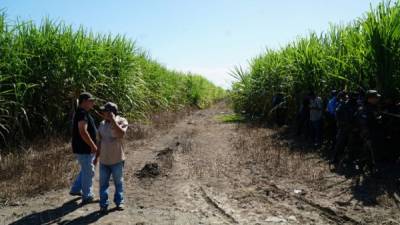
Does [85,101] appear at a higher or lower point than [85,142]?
higher

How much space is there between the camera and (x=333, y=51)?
11188 mm

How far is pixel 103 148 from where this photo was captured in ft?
18.5

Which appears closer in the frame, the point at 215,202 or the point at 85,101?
the point at 85,101

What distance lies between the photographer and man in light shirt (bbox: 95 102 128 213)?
18.1 feet

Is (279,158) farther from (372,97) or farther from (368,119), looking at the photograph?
(372,97)

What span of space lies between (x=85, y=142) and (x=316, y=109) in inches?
259

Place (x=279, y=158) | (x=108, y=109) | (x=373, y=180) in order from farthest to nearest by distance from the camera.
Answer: (x=279, y=158) < (x=373, y=180) < (x=108, y=109)

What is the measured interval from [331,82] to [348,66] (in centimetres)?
199

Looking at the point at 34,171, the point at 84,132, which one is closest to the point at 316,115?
the point at 34,171

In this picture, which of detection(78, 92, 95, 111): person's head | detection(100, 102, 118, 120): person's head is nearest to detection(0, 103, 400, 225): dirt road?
detection(100, 102, 118, 120): person's head

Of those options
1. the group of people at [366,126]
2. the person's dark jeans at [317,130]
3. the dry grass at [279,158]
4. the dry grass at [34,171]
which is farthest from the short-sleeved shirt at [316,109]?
the dry grass at [34,171]

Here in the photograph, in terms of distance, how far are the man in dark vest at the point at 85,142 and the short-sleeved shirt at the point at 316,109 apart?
6.30m

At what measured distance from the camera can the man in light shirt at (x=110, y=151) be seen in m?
5.50

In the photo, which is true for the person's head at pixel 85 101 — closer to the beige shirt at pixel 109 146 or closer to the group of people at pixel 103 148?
the group of people at pixel 103 148
